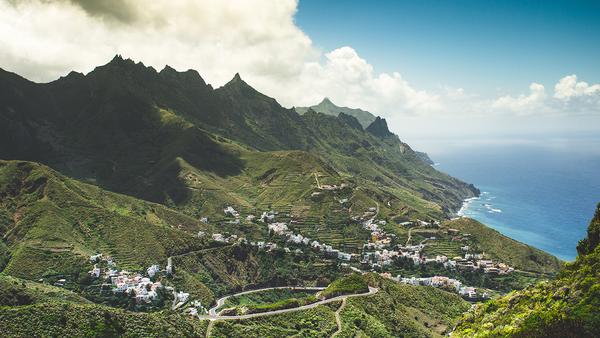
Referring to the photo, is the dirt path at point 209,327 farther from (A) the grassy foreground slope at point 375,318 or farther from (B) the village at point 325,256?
(B) the village at point 325,256

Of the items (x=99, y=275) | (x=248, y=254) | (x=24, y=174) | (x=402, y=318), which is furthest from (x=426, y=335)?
(x=24, y=174)

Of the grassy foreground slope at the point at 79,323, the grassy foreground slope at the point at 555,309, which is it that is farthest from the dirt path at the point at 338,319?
the grassy foreground slope at the point at 555,309

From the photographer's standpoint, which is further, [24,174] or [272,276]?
[24,174]

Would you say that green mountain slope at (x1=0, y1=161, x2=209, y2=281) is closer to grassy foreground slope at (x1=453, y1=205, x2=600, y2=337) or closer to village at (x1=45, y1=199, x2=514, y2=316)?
village at (x1=45, y1=199, x2=514, y2=316)

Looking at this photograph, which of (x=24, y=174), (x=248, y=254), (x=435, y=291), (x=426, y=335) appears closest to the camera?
(x=426, y=335)

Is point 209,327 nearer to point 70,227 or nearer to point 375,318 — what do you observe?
point 375,318

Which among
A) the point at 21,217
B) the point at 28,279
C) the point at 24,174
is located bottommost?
the point at 28,279

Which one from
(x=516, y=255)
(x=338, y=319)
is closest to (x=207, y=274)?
(x=338, y=319)

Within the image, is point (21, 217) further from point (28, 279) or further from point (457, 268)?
point (457, 268)

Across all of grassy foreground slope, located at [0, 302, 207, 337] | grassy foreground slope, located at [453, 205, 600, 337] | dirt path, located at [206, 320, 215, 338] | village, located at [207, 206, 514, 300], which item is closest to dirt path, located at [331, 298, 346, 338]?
dirt path, located at [206, 320, 215, 338]
